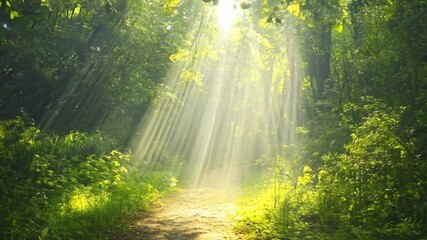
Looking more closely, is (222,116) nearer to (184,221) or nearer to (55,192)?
(184,221)

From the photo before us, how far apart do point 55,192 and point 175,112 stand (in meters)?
22.6

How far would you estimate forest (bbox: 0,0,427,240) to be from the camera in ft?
22.7

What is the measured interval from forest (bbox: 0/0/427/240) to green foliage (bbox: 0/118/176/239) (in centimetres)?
4

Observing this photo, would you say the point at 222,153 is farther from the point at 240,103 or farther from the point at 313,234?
the point at 313,234

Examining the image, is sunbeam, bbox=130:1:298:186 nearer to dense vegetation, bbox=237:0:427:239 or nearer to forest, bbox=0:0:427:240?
forest, bbox=0:0:427:240

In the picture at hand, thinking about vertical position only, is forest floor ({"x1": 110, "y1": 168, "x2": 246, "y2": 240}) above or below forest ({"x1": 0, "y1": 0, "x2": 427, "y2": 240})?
below

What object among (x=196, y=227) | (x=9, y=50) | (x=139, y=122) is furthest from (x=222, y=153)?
(x=196, y=227)

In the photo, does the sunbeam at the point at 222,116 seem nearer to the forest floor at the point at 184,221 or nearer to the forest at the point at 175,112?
the forest at the point at 175,112

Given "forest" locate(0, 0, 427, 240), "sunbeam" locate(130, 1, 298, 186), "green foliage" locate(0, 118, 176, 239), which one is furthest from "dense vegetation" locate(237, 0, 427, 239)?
"sunbeam" locate(130, 1, 298, 186)

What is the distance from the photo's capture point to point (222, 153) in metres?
50.2

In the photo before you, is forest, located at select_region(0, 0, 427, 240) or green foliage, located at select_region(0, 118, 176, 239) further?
forest, located at select_region(0, 0, 427, 240)

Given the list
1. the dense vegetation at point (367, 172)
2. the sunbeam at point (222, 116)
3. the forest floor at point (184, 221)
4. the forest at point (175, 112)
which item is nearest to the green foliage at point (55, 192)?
the forest at point (175, 112)

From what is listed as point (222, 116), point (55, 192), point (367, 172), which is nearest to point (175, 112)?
point (222, 116)

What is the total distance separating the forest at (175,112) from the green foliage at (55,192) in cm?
4
